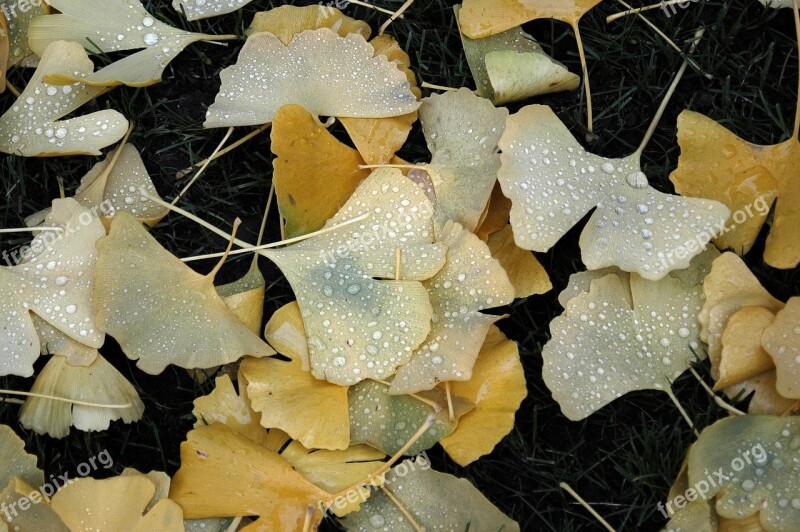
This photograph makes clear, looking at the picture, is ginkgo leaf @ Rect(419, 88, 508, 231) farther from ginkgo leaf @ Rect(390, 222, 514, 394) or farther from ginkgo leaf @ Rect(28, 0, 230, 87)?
ginkgo leaf @ Rect(28, 0, 230, 87)

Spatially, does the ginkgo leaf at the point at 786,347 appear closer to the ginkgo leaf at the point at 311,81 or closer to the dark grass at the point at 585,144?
the dark grass at the point at 585,144

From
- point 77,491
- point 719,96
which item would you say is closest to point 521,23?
point 719,96

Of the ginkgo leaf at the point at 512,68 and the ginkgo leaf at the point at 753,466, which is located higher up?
the ginkgo leaf at the point at 512,68

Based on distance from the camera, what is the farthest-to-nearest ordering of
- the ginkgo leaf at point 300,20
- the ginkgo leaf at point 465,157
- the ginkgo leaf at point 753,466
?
the ginkgo leaf at point 300,20, the ginkgo leaf at point 465,157, the ginkgo leaf at point 753,466

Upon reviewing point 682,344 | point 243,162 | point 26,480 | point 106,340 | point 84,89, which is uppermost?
point 84,89

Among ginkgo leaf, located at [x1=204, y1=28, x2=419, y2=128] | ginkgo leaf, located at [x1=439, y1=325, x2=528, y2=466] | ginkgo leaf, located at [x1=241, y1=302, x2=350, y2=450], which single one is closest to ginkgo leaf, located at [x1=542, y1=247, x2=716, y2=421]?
ginkgo leaf, located at [x1=439, y1=325, x2=528, y2=466]

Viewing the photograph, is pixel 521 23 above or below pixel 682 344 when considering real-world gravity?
above

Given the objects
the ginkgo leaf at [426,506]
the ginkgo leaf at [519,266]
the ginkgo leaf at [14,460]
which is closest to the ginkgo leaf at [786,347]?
the ginkgo leaf at [519,266]

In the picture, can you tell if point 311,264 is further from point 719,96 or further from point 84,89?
point 719,96
